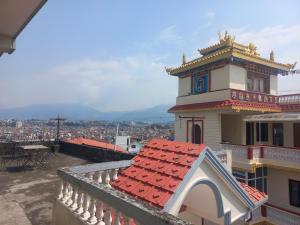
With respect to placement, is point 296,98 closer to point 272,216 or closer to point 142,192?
point 272,216

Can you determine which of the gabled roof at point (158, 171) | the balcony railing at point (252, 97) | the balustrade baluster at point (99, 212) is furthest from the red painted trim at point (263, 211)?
the balustrade baluster at point (99, 212)

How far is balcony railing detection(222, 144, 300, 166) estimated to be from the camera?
55.8 feet

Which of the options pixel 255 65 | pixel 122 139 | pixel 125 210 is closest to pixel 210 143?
Result: pixel 255 65

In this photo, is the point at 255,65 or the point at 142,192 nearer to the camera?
the point at 142,192

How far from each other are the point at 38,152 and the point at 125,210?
14.9 meters

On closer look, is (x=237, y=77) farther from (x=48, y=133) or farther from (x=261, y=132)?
(x=48, y=133)

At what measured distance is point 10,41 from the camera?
196 inches

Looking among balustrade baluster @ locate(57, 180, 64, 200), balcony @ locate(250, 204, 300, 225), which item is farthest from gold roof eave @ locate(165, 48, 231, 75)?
balustrade baluster @ locate(57, 180, 64, 200)

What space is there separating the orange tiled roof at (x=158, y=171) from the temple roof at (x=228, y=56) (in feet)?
50.3

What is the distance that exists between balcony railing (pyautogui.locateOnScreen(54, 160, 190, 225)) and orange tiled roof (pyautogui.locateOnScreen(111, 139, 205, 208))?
375mm

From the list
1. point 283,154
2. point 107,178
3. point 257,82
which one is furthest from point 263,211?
point 107,178

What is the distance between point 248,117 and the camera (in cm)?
2077

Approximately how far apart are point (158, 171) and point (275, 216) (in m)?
15.9

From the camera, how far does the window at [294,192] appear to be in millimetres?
18453
